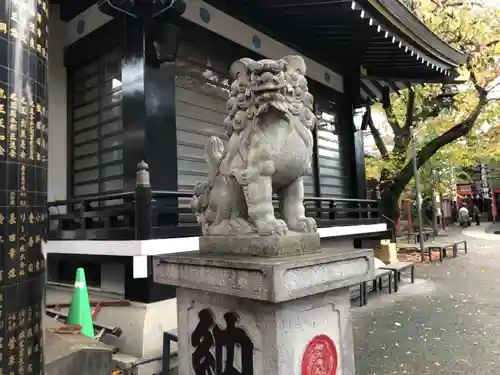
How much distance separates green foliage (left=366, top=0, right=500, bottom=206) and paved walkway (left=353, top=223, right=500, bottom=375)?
575 centimetres

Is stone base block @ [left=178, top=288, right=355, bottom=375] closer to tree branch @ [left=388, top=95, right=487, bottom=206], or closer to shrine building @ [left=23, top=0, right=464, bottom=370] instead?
shrine building @ [left=23, top=0, right=464, bottom=370]

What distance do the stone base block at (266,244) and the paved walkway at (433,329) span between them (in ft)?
8.55

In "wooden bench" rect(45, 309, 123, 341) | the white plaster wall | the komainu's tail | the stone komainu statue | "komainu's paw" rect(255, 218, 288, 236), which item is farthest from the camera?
the white plaster wall

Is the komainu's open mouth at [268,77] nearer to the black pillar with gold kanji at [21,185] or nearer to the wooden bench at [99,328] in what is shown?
the black pillar with gold kanji at [21,185]

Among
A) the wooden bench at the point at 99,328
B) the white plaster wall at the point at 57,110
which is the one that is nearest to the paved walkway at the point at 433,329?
the wooden bench at the point at 99,328

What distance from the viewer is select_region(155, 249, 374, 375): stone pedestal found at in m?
2.49

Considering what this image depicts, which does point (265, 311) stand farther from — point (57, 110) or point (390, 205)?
point (390, 205)

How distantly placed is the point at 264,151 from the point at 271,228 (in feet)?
1.82

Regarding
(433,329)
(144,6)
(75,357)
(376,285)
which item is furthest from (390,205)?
(75,357)

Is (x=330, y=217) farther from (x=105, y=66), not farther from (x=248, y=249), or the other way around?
(x=248, y=249)

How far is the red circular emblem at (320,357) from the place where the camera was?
2.69 m

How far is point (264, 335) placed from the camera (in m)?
2.57

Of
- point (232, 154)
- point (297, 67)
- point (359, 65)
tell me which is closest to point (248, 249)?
point (232, 154)

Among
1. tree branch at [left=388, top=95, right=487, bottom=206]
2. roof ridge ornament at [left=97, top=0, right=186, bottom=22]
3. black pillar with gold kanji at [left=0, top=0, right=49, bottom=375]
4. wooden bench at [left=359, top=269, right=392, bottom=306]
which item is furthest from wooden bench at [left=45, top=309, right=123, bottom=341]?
tree branch at [left=388, top=95, right=487, bottom=206]
